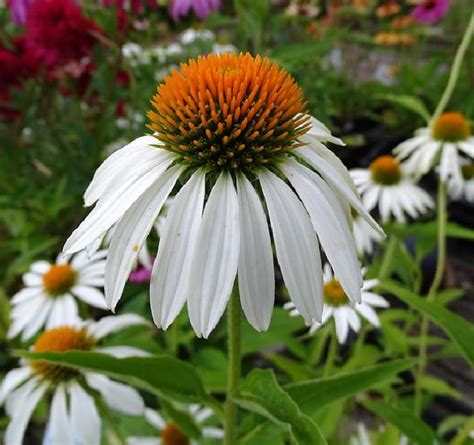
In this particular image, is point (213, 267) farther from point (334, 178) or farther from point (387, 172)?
point (387, 172)

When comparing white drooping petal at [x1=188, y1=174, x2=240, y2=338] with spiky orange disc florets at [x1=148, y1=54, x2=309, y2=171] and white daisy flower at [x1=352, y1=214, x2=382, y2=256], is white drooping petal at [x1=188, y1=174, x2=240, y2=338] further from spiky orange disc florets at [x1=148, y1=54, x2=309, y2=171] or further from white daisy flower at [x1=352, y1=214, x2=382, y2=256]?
white daisy flower at [x1=352, y1=214, x2=382, y2=256]

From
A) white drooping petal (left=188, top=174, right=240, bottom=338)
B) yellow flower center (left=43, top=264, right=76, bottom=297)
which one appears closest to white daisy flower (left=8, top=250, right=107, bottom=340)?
yellow flower center (left=43, top=264, right=76, bottom=297)

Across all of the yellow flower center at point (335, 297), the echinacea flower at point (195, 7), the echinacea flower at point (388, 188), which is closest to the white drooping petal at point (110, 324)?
the yellow flower center at point (335, 297)

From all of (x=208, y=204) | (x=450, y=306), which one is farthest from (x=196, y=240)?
(x=450, y=306)

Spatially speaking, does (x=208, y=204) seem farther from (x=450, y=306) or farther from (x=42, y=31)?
(x=450, y=306)

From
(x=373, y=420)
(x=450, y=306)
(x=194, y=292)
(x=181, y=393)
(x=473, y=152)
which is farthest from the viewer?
(x=450, y=306)
